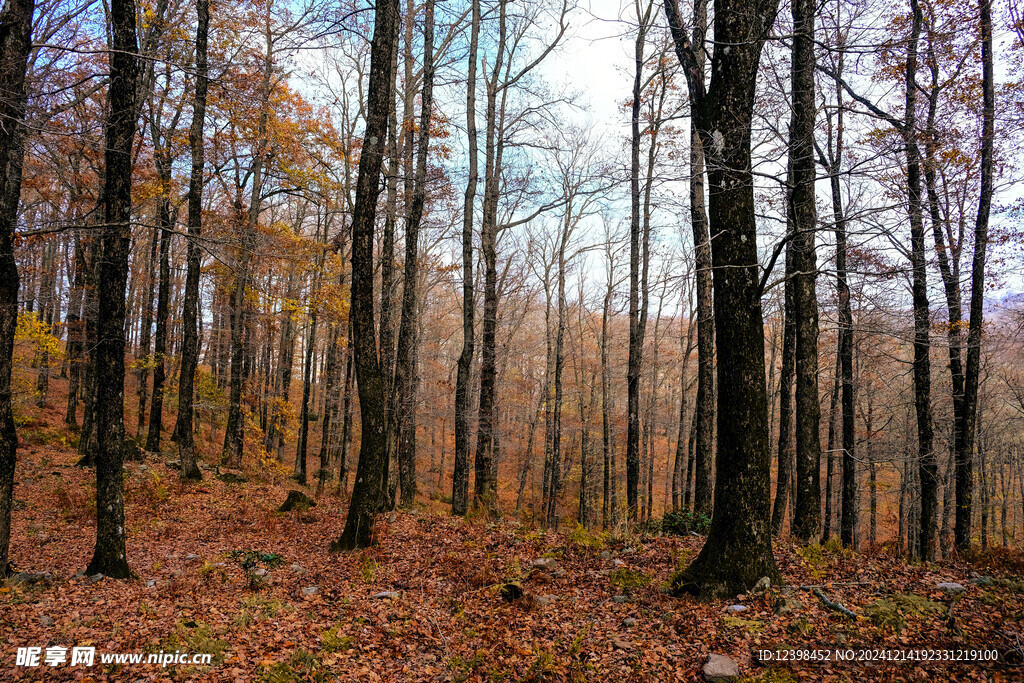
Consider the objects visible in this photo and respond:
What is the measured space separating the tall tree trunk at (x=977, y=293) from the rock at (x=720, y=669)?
395 inches

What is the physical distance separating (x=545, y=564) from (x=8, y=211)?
815 centimetres

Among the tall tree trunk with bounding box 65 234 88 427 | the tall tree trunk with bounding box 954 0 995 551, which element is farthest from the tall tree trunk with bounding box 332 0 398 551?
the tall tree trunk with bounding box 954 0 995 551

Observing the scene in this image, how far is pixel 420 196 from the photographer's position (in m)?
10.5

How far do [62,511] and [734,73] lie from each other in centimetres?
1334

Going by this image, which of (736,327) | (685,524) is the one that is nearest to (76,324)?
(685,524)

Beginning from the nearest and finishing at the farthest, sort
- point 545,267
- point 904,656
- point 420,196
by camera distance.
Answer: point 904,656 < point 420,196 < point 545,267

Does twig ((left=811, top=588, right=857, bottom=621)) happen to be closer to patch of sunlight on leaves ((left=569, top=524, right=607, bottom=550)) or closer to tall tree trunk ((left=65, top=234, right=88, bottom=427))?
patch of sunlight on leaves ((left=569, top=524, right=607, bottom=550))

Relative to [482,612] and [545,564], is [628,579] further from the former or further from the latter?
[482,612]

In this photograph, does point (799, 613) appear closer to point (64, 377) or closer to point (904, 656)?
point (904, 656)

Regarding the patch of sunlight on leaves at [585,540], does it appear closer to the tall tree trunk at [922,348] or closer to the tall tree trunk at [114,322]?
the tall tree trunk at [114,322]

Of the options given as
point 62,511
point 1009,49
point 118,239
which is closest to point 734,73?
point 118,239

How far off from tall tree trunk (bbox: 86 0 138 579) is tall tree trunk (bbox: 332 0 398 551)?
2.94m

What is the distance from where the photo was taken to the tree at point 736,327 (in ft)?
16.4

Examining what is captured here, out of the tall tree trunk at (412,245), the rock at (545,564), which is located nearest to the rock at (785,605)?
the rock at (545,564)
